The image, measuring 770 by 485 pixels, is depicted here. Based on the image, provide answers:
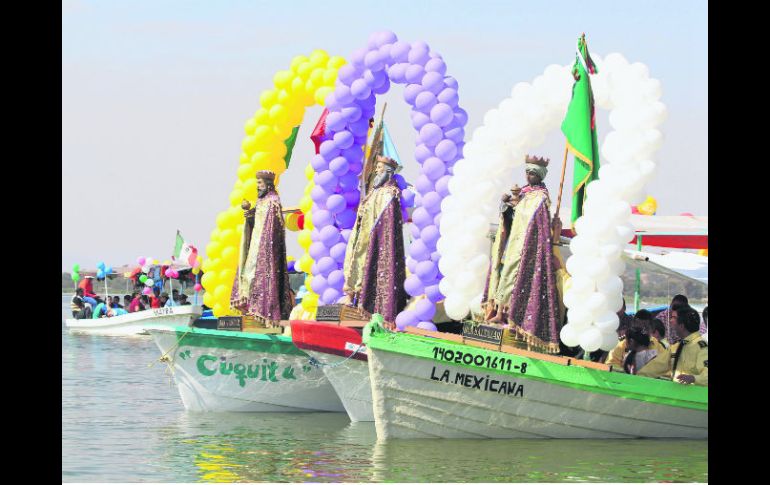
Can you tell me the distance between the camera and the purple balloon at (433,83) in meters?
18.5

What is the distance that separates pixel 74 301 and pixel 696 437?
32.9 metres

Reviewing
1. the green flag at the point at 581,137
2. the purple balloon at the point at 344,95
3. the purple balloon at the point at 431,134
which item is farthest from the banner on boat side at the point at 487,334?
the purple balloon at the point at 344,95

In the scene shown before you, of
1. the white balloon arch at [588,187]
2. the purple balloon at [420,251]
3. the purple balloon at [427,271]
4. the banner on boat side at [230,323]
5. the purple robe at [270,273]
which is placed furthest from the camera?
the banner on boat side at [230,323]

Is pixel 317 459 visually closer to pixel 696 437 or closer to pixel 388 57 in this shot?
A: pixel 696 437

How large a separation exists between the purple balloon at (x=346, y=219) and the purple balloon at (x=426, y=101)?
2.17m

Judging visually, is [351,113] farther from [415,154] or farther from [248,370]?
[248,370]

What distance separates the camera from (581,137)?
16.0m

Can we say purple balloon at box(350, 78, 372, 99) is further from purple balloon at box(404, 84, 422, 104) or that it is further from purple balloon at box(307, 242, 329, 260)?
purple balloon at box(307, 242, 329, 260)

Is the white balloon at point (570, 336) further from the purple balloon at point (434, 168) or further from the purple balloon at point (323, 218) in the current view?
the purple balloon at point (323, 218)

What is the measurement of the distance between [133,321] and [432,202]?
24886 mm

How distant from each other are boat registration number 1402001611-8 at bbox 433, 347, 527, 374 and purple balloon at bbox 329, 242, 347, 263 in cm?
404

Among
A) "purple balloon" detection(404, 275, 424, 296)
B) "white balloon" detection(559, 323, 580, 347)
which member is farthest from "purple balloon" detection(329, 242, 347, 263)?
"white balloon" detection(559, 323, 580, 347)

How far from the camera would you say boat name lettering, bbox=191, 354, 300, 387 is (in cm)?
2011

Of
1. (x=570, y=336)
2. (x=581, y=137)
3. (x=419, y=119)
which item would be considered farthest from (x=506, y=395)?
(x=419, y=119)
